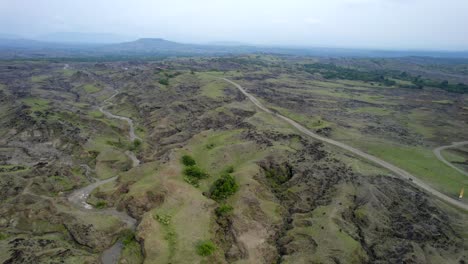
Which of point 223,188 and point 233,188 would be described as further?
point 233,188

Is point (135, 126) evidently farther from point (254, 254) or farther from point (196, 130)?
point (254, 254)

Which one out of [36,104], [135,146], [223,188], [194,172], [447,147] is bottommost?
[135,146]

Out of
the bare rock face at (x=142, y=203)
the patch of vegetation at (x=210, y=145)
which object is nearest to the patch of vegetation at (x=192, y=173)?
the bare rock face at (x=142, y=203)

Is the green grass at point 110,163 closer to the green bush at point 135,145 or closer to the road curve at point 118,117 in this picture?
the green bush at point 135,145

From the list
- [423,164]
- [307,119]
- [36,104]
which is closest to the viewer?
[423,164]

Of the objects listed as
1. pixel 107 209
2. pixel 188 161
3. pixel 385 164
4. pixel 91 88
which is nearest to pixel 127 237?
pixel 107 209

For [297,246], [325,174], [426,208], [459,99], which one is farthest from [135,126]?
[459,99]

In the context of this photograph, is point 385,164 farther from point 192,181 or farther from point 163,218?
point 163,218
